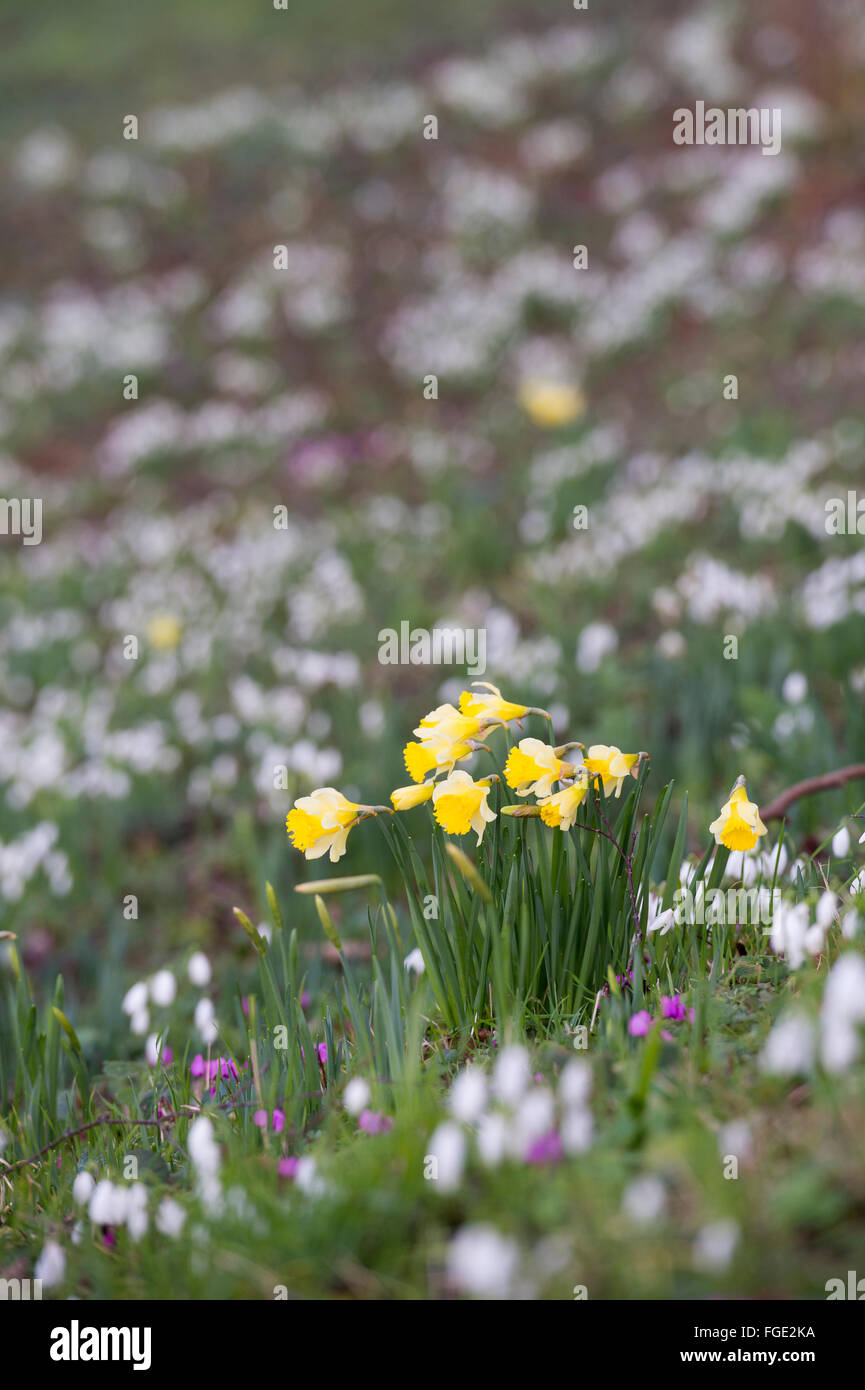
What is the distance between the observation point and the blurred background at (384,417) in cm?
394

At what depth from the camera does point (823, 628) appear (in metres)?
3.70

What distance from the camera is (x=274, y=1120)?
1877 millimetres

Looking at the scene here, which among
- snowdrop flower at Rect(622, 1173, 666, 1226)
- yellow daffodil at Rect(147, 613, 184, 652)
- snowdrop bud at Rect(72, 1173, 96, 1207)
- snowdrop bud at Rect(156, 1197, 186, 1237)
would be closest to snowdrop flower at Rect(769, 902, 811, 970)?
snowdrop flower at Rect(622, 1173, 666, 1226)

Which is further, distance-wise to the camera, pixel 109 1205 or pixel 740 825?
pixel 740 825

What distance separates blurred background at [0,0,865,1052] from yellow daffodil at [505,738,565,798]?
1.00 metres

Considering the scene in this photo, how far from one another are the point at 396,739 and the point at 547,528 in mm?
2511

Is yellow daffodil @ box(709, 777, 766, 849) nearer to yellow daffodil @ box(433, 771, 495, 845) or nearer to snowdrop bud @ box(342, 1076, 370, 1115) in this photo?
yellow daffodil @ box(433, 771, 495, 845)

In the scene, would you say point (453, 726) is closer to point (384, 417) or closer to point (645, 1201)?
point (645, 1201)

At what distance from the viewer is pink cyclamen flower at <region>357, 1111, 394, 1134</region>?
1673 millimetres

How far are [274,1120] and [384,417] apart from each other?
324 inches

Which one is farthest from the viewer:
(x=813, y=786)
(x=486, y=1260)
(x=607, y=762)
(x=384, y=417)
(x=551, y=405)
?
(x=384, y=417)

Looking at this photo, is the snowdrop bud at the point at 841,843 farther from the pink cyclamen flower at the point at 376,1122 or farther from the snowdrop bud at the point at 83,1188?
the snowdrop bud at the point at 83,1188

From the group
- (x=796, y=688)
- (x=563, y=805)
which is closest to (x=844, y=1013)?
(x=563, y=805)

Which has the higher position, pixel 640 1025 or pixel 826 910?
pixel 826 910
